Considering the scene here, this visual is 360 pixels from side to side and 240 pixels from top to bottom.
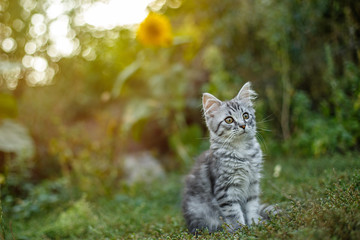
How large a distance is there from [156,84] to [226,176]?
8.67 feet

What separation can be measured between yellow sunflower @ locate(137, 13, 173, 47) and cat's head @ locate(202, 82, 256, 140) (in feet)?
6.72

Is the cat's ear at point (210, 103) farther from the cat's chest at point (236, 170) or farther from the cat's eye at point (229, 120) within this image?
the cat's chest at point (236, 170)

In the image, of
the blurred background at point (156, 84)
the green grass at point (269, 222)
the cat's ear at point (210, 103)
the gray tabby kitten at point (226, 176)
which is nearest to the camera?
the green grass at point (269, 222)

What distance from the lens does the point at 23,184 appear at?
409 centimetres

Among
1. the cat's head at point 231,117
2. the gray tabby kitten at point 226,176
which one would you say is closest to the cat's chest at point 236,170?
the gray tabby kitten at point 226,176

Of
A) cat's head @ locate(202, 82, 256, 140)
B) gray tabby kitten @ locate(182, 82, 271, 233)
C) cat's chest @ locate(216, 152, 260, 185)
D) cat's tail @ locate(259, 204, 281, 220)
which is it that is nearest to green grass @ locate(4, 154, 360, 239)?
cat's tail @ locate(259, 204, 281, 220)

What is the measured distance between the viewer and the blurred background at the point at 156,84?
380cm

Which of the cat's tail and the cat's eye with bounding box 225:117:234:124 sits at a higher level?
the cat's eye with bounding box 225:117:234:124

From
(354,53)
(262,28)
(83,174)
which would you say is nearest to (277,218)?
(354,53)

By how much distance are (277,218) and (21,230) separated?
8.42ft

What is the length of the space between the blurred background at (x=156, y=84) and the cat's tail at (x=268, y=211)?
120 centimetres

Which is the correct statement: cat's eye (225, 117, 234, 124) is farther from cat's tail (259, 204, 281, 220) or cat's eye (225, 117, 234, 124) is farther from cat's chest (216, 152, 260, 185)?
cat's tail (259, 204, 281, 220)

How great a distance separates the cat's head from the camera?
8.11 ft

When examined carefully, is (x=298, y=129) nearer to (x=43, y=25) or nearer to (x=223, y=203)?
(x=223, y=203)
